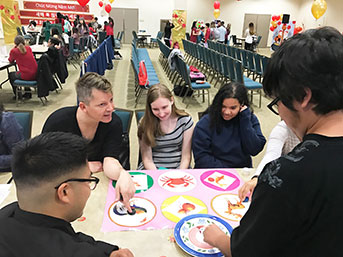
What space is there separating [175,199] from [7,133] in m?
1.39

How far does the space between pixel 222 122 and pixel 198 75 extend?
347cm

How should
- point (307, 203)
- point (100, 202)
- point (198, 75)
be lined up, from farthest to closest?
point (198, 75) < point (100, 202) < point (307, 203)

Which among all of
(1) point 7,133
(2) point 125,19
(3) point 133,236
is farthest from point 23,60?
(2) point 125,19

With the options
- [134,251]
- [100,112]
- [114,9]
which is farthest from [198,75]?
[114,9]

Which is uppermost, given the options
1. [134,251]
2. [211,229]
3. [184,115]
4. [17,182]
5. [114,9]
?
[114,9]

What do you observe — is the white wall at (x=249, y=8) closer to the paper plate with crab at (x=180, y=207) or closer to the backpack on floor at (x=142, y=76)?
the backpack on floor at (x=142, y=76)

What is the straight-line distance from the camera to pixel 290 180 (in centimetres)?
59

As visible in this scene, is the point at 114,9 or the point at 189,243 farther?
the point at 114,9

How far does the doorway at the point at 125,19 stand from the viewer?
561 inches

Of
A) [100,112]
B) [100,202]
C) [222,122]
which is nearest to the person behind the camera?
[100,202]

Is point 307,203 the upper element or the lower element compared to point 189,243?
upper

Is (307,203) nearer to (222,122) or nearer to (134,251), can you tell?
(134,251)

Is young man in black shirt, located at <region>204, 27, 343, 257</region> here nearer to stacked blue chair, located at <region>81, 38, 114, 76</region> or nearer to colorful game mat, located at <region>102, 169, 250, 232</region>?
colorful game mat, located at <region>102, 169, 250, 232</region>

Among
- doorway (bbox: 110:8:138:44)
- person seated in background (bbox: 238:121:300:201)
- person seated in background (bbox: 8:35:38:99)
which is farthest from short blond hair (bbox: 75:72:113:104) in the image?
doorway (bbox: 110:8:138:44)
